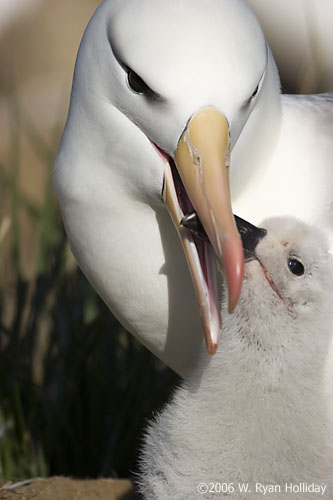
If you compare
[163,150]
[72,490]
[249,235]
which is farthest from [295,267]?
[72,490]

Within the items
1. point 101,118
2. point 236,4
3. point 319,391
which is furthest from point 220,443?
point 236,4

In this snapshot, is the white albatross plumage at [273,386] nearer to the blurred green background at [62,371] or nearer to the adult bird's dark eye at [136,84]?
the adult bird's dark eye at [136,84]

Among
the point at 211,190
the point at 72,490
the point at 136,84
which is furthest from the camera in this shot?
the point at 72,490

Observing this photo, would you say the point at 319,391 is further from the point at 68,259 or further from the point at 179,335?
the point at 68,259

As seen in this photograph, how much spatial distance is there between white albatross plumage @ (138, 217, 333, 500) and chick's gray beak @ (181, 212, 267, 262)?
0.01 m

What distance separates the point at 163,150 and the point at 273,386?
1.99 ft

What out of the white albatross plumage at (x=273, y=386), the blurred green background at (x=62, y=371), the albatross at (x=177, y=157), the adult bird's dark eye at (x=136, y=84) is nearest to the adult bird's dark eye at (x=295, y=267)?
the white albatross plumage at (x=273, y=386)

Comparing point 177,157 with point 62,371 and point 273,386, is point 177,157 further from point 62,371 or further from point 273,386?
point 62,371

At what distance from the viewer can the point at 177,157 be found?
2137mm

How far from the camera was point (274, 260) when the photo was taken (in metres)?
2.25

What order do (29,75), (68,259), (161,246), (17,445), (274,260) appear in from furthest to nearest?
(29,75), (68,259), (17,445), (161,246), (274,260)

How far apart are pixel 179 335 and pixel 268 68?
0.74 meters

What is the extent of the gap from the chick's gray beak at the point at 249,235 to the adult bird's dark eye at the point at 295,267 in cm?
8

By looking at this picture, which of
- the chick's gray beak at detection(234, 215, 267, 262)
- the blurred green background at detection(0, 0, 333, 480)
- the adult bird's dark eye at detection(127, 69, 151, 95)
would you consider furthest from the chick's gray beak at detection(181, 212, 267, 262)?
the blurred green background at detection(0, 0, 333, 480)
